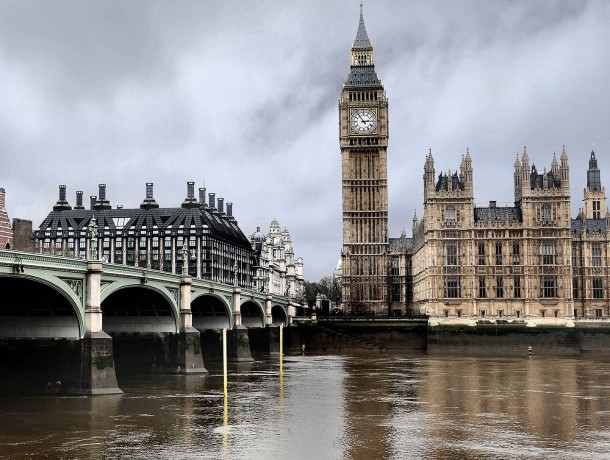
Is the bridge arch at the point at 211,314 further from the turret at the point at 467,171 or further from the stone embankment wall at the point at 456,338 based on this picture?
the turret at the point at 467,171

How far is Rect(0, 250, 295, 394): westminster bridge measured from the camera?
5022 cm

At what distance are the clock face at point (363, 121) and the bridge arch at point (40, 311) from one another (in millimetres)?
100108

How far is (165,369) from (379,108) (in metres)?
90.7

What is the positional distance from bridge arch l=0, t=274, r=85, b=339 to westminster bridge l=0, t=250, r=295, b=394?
6cm

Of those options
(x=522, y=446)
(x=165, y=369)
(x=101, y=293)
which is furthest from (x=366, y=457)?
(x=165, y=369)

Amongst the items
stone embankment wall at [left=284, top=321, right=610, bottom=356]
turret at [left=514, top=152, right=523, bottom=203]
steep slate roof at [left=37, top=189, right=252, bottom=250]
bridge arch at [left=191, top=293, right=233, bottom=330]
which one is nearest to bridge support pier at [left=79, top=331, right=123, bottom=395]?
bridge arch at [left=191, top=293, right=233, bottom=330]

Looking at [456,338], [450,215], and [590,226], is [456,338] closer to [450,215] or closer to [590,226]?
[450,215]

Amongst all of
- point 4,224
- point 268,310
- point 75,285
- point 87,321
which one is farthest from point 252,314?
point 75,285

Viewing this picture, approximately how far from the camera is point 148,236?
159 metres

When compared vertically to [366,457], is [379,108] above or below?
above

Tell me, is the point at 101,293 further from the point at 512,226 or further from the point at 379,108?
the point at 379,108

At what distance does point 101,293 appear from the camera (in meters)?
54.3

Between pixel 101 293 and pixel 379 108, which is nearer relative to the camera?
pixel 101 293

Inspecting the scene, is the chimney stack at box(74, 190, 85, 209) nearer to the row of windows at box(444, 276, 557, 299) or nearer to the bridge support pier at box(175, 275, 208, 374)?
the row of windows at box(444, 276, 557, 299)
